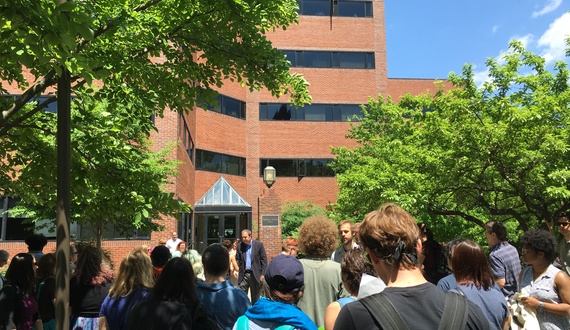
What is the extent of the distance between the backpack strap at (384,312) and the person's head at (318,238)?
266 centimetres

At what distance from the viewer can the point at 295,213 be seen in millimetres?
29594

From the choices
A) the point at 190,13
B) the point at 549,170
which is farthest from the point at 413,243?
the point at 549,170

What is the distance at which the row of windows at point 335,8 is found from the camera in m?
33.3

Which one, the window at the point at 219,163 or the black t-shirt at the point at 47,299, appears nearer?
the black t-shirt at the point at 47,299

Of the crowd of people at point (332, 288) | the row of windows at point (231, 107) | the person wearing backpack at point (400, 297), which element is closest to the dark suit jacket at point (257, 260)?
the crowd of people at point (332, 288)

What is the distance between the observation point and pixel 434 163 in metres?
12.2

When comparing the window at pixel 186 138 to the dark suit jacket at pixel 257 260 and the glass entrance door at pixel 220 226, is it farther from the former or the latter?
the dark suit jacket at pixel 257 260

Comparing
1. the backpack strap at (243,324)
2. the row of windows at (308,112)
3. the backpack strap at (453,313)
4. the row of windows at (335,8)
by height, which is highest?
the row of windows at (335,8)

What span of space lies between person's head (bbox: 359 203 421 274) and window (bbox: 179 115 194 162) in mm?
20167

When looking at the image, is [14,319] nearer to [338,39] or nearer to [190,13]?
[190,13]

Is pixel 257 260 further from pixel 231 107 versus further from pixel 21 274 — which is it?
pixel 231 107

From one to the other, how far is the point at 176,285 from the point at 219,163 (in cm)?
2704

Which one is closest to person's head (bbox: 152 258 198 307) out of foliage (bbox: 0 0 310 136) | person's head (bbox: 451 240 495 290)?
person's head (bbox: 451 240 495 290)

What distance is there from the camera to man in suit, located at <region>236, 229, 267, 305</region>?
10102mm
